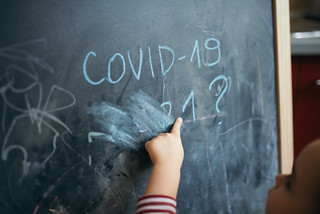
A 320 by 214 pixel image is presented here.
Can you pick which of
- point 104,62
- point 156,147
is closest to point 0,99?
point 104,62

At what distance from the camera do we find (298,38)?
1.08 m

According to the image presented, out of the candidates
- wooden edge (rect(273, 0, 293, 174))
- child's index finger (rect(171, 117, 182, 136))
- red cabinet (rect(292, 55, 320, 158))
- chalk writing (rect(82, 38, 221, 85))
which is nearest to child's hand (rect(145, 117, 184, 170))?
child's index finger (rect(171, 117, 182, 136))

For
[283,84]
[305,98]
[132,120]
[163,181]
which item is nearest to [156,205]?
[163,181]

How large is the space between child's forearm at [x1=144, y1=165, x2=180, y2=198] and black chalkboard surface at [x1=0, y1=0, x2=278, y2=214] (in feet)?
0.17

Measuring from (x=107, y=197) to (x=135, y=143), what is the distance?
137 millimetres

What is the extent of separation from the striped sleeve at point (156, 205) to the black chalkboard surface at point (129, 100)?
0.07 meters

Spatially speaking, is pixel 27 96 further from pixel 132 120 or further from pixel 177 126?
pixel 177 126

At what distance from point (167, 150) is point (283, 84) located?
18.6 inches

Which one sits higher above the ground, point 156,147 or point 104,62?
point 104,62

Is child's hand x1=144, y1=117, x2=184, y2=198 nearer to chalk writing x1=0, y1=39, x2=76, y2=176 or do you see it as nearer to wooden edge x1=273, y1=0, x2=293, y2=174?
chalk writing x1=0, y1=39, x2=76, y2=176

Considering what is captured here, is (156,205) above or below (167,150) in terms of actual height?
below

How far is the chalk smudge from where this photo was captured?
23.0 inches

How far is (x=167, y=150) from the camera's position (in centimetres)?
62

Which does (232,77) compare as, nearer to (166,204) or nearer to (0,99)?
(166,204)
